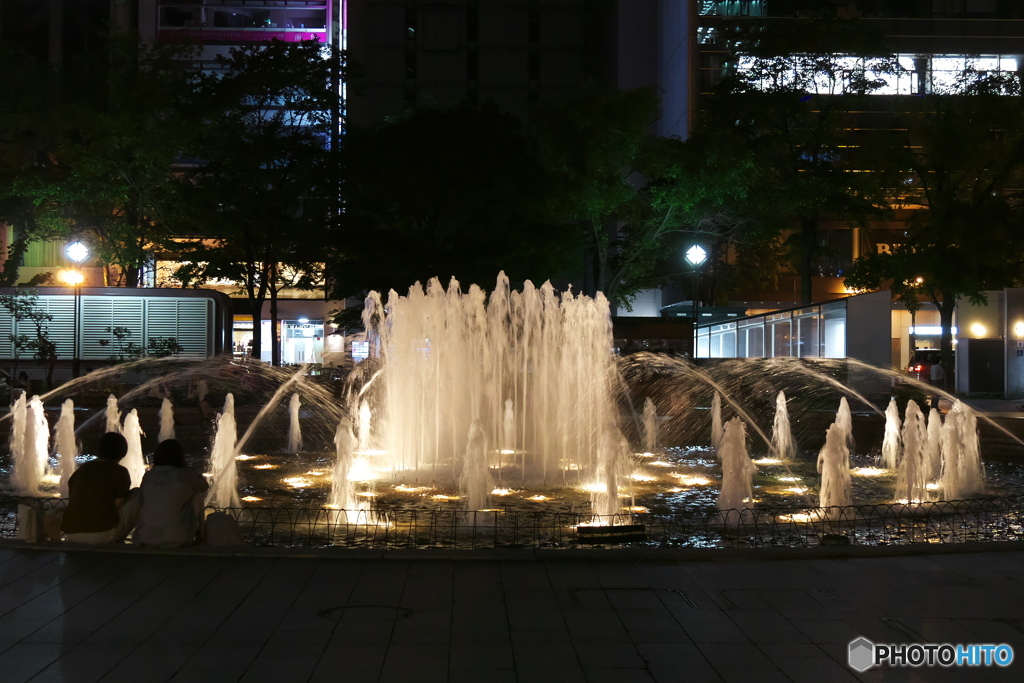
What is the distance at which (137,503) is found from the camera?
8148mm

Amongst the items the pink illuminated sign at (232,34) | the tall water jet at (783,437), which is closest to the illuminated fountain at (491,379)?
the tall water jet at (783,437)

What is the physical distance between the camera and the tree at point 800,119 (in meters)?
32.3

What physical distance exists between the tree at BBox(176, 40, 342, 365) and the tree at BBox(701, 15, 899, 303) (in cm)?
1357

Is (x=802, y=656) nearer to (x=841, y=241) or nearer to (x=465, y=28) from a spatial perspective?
(x=841, y=241)

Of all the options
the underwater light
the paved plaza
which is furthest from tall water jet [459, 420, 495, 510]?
the paved plaza

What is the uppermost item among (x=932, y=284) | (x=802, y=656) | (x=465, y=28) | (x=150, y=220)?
(x=465, y=28)

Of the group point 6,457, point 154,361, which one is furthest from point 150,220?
point 6,457

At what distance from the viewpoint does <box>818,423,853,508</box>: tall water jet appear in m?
11.7

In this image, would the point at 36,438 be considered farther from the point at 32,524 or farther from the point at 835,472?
the point at 835,472

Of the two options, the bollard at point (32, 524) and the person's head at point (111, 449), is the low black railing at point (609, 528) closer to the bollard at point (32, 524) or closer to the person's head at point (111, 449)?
the bollard at point (32, 524)

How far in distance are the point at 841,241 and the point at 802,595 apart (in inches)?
1786

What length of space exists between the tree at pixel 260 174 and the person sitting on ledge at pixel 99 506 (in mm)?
23306

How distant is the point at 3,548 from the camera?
319 inches

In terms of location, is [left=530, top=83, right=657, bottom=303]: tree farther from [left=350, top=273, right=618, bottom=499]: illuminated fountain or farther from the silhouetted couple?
the silhouetted couple
